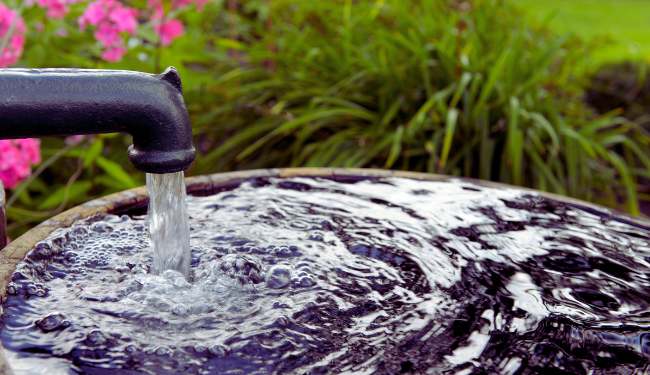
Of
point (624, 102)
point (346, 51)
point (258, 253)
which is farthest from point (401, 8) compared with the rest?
point (258, 253)

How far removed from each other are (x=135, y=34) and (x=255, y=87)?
593 mm

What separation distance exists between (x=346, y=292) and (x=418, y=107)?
1.98 meters

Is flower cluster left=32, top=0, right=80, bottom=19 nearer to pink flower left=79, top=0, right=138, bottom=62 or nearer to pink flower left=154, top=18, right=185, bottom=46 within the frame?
pink flower left=79, top=0, right=138, bottom=62

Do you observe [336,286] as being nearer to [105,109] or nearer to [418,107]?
[105,109]

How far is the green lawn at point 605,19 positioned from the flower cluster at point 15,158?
4.82 metres

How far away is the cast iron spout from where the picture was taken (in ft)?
3.05

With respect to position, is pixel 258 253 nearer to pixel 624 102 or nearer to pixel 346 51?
pixel 346 51

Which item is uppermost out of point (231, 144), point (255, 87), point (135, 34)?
point (135, 34)

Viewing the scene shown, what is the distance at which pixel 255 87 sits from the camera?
10.2ft

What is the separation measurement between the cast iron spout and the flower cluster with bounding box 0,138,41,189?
3.82 feet

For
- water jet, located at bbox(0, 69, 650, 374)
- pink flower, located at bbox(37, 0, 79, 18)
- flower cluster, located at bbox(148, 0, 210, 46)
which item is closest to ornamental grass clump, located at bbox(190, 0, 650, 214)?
flower cluster, located at bbox(148, 0, 210, 46)

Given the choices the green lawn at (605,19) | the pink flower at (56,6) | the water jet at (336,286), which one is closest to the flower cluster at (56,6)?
the pink flower at (56,6)

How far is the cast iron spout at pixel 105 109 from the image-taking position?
0.93 meters

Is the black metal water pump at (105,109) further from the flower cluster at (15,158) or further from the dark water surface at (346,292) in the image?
the flower cluster at (15,158)
